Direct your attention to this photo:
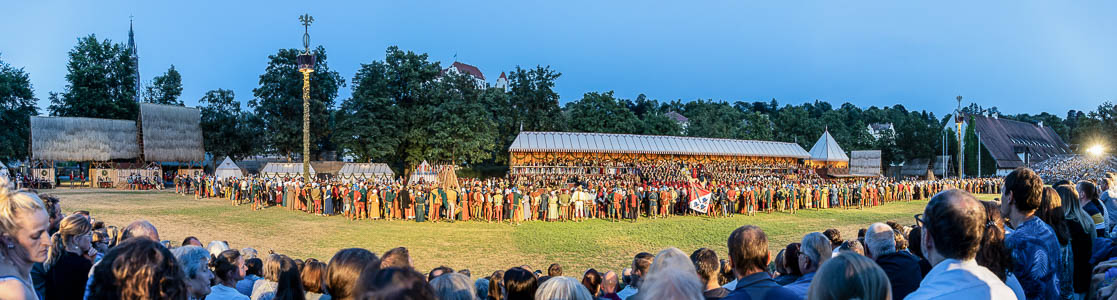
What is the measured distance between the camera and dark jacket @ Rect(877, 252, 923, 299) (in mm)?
3512

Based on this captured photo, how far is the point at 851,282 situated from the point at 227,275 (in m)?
4.46

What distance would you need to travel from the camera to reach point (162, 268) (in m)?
2.25

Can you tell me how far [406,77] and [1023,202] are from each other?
1564 inches

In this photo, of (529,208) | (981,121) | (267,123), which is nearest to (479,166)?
(267,123)

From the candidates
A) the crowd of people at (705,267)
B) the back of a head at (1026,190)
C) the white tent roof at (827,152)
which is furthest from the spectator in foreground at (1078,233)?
the white tent roof at (827,152)

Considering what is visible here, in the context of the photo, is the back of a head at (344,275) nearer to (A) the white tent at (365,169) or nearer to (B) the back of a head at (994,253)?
(B) the back of a head at (994,253)

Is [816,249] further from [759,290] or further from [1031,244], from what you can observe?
[1031,244]

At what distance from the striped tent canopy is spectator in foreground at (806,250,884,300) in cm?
2920

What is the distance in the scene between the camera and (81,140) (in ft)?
128

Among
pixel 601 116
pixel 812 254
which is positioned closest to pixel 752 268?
pixel 812 254

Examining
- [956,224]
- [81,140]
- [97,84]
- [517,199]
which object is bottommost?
[517,199]

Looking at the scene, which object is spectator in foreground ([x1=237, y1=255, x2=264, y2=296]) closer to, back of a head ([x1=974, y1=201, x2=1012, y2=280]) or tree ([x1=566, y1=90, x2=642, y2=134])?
back of a head ([x1=974, y1=201, x2=1012, y2=280])

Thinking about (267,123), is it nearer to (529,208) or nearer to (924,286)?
(529,208)

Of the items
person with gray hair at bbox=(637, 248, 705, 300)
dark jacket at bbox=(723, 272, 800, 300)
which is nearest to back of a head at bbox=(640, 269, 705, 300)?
person with gray hair at bbox=(637, 248, 705, 300)
